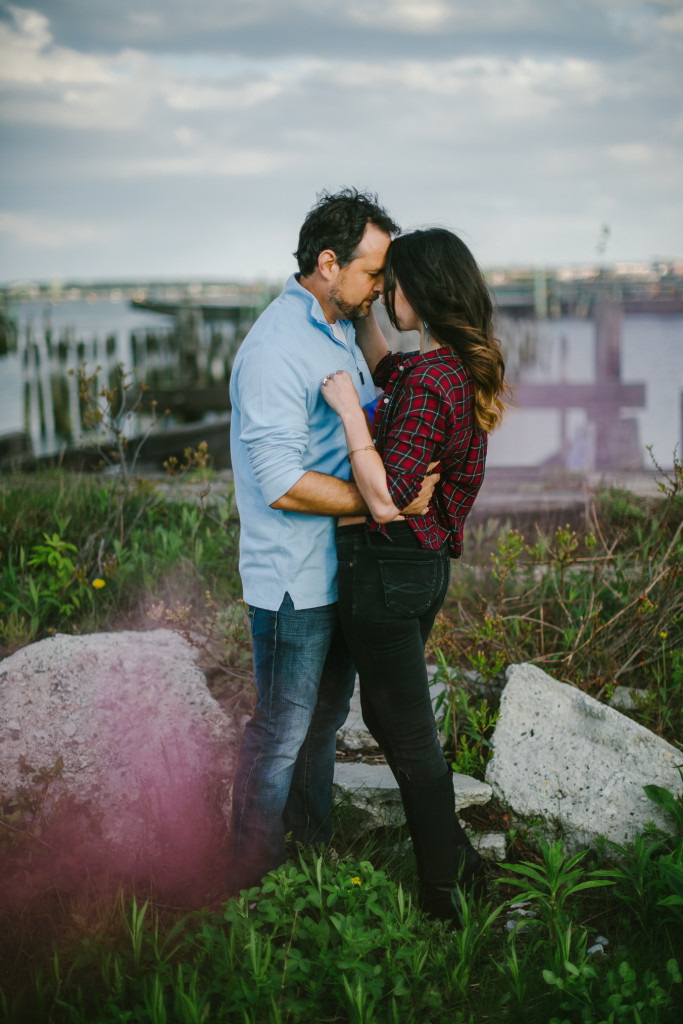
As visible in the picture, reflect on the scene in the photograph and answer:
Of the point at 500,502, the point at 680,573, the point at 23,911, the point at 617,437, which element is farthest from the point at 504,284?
the point at 23,911

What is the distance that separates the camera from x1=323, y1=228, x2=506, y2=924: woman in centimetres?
224

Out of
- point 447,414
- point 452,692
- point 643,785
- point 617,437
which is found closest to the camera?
point 447,414

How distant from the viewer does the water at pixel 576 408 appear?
11.9 metres

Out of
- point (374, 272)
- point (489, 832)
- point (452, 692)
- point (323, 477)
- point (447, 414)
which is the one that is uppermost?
point (374, 272)

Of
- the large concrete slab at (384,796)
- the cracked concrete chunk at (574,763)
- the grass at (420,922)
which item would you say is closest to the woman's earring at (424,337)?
the grass at (420,922)

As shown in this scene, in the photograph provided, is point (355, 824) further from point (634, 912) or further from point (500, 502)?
point (500, 502)

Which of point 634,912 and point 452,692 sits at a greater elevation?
point 452,692

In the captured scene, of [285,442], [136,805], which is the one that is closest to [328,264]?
[285,442]

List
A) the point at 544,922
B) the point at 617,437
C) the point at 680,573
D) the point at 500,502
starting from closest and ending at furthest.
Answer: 1. the point at 544,922
2. the point at 680,573
3. the point at 500,502
4. the point at 617,437

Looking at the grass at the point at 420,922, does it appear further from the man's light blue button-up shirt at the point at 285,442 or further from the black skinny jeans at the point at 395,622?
the man's light blue button-up shirt at the point at 285,442

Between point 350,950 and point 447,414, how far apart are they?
1.46 meters

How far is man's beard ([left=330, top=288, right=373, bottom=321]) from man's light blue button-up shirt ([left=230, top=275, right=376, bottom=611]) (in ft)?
Answer: 0.25

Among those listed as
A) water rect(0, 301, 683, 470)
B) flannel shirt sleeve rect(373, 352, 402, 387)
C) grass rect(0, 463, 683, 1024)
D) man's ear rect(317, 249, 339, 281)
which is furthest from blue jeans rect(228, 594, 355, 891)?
water rect(0, 301, 683, 470)

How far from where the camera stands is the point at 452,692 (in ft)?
10.8
